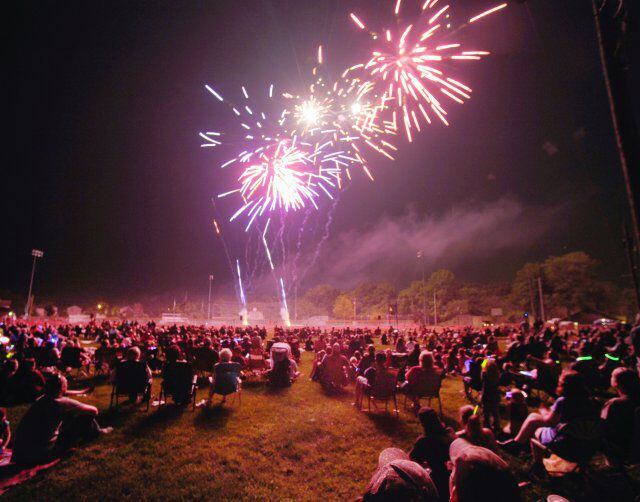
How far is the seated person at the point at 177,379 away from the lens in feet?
28.1

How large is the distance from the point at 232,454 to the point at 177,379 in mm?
3363

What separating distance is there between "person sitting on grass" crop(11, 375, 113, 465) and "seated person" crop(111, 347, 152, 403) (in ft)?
9.11

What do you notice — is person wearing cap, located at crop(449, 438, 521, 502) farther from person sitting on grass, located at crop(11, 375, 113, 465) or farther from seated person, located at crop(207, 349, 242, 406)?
seated person, located at crop(207, 349, 242, 406)

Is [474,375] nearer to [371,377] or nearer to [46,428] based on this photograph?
[371,377]

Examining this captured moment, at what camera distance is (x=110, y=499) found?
181 inches

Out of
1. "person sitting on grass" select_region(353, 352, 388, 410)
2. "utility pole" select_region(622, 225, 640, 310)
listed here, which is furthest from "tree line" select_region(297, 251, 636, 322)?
"person sitting on grass" select_region(353, 352, 388, 410)

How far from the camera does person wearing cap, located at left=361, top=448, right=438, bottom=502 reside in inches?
86.6

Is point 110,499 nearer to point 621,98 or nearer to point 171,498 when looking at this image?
point 171,498

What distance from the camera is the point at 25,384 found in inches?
328

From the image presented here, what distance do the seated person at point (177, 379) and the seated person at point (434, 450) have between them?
6716 millimetres

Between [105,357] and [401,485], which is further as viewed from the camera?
[105,357]

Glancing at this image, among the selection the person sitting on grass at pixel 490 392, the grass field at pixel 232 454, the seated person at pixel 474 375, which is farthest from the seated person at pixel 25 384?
the seated person at pixel 474 375

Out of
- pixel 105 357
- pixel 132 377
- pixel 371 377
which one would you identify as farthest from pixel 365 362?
pixel 105 357

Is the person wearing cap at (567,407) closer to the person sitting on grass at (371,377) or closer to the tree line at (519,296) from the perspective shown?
the person sitting on grass at (371,377)
